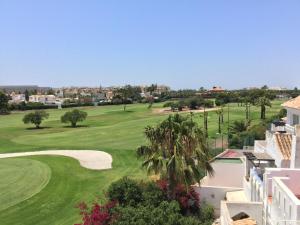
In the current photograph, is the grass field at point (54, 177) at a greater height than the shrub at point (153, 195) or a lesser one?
lesser

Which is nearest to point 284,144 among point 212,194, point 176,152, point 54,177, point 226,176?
point 176,152

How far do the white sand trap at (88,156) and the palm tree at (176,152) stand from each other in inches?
928

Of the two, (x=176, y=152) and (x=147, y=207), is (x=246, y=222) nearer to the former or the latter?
(x=147, y=207)

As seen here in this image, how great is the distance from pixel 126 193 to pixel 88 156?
31790 millimetres

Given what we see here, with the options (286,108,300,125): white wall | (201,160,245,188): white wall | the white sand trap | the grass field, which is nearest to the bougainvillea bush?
(201,160,245,188): white wall

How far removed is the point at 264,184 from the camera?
1667 centimetres

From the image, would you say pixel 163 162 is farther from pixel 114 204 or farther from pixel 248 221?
pixel 248 221

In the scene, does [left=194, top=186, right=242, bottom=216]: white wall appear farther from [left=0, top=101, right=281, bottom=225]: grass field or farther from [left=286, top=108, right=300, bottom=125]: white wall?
[left=0, top=101, right=281, bottom=225]: grass field

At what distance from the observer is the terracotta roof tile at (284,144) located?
20.2 m

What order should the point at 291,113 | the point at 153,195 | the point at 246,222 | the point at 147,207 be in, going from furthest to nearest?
the point at 291,113 → the point at 153,195 → the point at 147,207 → the point at 246,222

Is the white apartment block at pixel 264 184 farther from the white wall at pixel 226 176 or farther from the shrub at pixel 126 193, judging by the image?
the shrub at pixel 126 193

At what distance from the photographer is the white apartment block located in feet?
46.9

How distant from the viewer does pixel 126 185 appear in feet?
74.7

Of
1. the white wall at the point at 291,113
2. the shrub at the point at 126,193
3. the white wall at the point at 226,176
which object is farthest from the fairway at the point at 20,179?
the white wall at the point at 291,113
